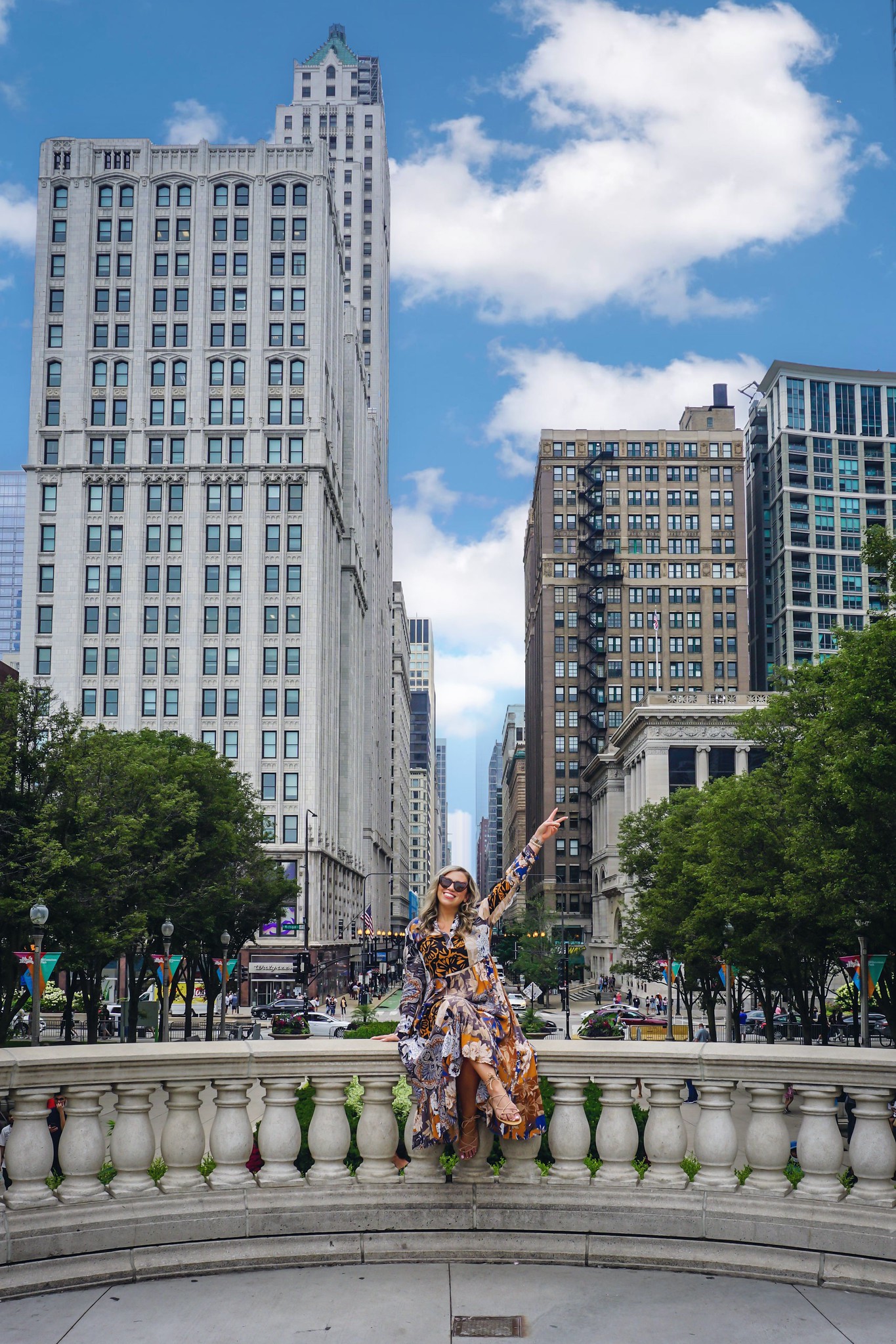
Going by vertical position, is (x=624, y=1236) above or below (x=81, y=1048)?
below

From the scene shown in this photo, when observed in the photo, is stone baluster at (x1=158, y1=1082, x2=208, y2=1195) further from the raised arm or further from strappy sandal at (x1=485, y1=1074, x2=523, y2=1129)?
the raised arm

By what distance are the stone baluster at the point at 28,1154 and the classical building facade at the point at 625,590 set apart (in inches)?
5352

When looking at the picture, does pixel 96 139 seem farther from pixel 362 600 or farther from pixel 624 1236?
pixel 624 1236

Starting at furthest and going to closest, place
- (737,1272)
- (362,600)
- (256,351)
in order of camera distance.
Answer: (362,600) < (256,351) < (737,1272)

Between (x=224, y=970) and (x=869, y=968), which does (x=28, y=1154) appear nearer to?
(x=869, y=968)

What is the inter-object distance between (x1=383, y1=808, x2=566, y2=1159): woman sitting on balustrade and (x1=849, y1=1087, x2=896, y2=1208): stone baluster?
188cm

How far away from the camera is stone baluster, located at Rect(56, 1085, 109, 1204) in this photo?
7.57m

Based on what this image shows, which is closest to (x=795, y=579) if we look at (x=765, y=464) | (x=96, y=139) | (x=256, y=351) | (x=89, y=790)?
(x=765, y=464)

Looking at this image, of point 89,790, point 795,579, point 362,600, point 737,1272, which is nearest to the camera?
point 737,1272

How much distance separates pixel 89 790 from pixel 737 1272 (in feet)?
107

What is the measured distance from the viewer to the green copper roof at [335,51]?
18775 centimetres

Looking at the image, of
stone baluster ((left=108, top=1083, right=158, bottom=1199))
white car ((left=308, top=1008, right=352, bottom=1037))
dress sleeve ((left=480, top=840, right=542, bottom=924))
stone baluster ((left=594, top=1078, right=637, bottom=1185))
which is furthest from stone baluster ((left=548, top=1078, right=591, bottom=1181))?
white car ((left=308, top=1008, right=352, bottom=1037))

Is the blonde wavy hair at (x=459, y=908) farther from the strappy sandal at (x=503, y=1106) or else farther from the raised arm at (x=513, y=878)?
the strappy sandal at (x=503, y=1106)

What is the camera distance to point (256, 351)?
319ft
